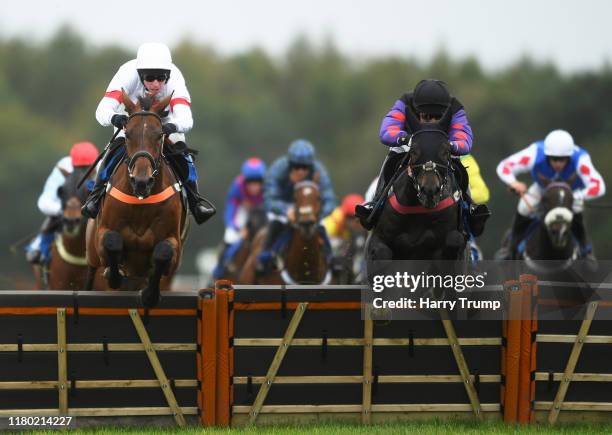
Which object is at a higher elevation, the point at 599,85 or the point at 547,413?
the point at 599,85

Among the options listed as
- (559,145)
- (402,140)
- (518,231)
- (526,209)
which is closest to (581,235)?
(526,209)

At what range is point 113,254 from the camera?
9953mm

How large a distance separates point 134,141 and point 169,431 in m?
2.16

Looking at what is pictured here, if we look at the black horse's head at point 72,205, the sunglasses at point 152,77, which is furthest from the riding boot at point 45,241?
the sunglasses at point 152,77

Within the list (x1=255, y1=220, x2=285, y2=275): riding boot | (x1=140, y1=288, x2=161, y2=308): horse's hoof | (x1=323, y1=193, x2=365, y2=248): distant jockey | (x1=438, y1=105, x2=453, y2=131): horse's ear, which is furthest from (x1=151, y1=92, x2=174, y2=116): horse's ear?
(x1=323, y1=193, x2=365, y2=248): distant jockey

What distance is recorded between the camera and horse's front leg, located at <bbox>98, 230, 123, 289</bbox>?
32.4 ft

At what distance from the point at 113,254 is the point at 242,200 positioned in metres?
9.23

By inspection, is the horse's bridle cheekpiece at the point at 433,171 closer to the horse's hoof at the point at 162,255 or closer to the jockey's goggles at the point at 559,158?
the horse's hoof at the point at 162,255

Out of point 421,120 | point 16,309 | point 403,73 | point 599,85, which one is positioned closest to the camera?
point 16,309

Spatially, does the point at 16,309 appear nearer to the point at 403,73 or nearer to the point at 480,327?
the point at 480,327

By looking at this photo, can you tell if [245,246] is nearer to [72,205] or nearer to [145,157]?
[72,205]

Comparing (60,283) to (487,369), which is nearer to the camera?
(487,369)

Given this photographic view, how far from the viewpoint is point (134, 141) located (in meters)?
9.75

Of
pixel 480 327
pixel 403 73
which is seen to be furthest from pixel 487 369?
pixel 403 73
